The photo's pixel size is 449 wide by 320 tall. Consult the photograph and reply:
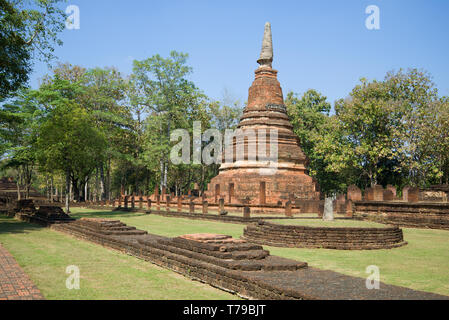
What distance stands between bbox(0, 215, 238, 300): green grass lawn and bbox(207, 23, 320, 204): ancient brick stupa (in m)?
16.8

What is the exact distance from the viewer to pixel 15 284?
6551mm

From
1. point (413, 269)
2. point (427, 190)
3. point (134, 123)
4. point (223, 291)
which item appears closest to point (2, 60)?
point (223, 291)

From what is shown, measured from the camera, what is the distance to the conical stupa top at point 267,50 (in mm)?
32344

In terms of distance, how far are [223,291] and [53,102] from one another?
30.4 meters

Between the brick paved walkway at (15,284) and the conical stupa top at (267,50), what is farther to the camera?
the conical stupa top at (267,50)

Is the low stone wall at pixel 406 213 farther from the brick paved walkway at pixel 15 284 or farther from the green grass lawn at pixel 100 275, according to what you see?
the brick paved walkway at pixel 15 284

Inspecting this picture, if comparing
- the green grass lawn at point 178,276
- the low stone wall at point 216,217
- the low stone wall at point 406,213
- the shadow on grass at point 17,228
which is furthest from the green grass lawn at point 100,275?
the low stone wall at point 406,213

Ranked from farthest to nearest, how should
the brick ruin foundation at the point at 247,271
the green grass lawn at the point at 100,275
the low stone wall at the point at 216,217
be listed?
the low stone wall at the point at 216,217 → the green grass lawn at the point at 100,275 → the brick ruin foundation at the point at 247,271

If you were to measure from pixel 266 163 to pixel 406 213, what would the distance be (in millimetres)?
12045

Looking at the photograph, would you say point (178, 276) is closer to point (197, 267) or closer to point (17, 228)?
point (197, 267)

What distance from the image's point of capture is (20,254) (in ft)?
32.1

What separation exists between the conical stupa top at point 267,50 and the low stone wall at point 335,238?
22.4 m

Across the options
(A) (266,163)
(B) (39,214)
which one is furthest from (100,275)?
(A) (266,163)
